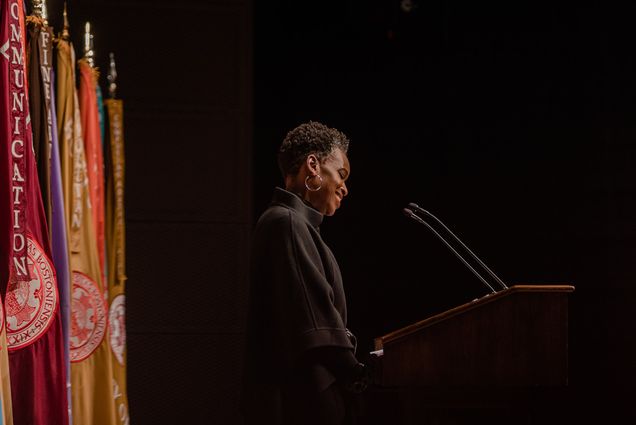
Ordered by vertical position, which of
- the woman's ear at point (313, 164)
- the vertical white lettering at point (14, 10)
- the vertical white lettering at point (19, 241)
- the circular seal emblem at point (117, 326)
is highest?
the vertical white lettering at point (14, 10)

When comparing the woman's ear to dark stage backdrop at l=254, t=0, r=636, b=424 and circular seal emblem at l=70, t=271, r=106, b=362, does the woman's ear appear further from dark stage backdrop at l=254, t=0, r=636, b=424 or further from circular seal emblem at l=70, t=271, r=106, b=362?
dark stage backdrop at l=254, t=0, r=636, b=424

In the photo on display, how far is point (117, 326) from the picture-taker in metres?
3.60

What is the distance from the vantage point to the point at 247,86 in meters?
4.34

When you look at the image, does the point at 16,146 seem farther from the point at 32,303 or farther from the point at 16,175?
the point at 32,303

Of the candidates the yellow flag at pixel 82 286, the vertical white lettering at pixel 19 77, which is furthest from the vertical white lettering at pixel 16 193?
the yellow flag at pixel 82 286

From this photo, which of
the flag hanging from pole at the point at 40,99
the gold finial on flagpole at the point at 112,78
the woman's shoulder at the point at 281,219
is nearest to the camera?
the woman's shoulder at the point at 281,219

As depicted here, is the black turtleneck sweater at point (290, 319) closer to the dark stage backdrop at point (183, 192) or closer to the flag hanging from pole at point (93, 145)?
the flag hanging from pole at point (93, 145)

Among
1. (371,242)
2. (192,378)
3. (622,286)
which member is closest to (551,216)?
(622,286)

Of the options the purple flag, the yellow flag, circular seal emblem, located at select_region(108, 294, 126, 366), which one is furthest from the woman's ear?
circular seal emblem, located at select_region(108, 294, 126, 366)

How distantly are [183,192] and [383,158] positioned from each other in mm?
1041

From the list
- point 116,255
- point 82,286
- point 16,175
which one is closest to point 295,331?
point 16,175

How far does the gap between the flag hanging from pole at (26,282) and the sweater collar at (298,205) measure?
0.67 meters

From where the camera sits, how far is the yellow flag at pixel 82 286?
311 centimetres

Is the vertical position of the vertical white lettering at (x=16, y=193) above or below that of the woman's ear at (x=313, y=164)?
below
